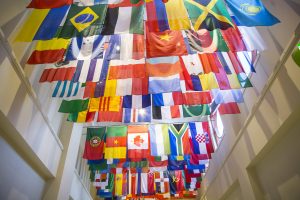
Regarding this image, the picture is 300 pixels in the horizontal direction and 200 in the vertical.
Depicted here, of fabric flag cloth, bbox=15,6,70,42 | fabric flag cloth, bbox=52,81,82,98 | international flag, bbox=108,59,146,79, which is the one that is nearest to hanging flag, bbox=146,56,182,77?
international flag, bbox=108,59,146,79

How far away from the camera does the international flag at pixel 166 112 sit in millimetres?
7914

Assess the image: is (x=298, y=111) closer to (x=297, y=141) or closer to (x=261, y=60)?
(x=297, y=141)

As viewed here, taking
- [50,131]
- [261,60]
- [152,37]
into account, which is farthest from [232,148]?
[50,131]

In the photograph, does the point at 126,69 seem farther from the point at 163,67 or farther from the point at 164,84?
the point at 164,84

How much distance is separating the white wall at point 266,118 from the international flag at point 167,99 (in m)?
1.90

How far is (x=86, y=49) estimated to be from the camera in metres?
5.40

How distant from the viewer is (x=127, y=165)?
12391 millimetres

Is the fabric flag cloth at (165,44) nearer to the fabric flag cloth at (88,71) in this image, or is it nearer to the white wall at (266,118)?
the fabric flag cloth at (88,71)

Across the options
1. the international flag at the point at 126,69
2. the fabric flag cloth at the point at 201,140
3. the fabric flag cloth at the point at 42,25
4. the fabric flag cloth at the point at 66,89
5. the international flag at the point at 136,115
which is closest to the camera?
the fabric flag cloth at the point at 42,25

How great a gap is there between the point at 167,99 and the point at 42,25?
14.0 ft

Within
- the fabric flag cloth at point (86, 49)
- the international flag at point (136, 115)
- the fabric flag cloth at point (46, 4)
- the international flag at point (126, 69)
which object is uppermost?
the fabric flag cloth at point (46, 4)

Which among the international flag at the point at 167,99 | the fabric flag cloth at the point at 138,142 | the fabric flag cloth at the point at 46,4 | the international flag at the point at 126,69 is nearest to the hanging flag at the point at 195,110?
the international flag at the point at 167,99

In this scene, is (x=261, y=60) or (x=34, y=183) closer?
(x=261, y=60)

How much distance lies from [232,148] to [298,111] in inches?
142
